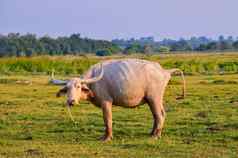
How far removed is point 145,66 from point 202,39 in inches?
6966

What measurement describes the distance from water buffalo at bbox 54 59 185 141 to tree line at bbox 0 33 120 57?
72.0 meters

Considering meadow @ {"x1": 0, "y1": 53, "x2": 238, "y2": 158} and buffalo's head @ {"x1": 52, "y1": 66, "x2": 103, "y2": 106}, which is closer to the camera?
meadow @ {"x1": 0, "y1": 53, "x2": 238, "y2": 158}

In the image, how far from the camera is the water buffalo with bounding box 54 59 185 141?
46.8 ft

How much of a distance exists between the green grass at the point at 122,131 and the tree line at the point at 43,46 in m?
66.4

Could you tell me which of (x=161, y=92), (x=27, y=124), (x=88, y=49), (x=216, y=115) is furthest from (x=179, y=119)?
(x=88, y=49)

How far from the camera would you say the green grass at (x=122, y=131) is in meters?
12.4

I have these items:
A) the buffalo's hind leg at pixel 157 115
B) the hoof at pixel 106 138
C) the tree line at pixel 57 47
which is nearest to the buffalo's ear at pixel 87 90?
the hoof at pixel 106 138

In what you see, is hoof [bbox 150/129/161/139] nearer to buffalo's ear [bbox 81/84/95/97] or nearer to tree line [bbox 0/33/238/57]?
buffalo's ear [bbox 81/84/95/97]

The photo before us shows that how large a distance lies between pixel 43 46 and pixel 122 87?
265 ft

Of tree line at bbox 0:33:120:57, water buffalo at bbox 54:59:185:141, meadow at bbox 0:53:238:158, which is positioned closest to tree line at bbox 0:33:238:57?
tree line at bbox 0:33:120:57

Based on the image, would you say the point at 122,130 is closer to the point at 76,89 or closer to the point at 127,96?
the point at 127,96

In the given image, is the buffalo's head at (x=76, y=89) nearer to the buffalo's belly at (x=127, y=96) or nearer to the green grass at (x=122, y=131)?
the buffalo's belly at (x=127, y=96)

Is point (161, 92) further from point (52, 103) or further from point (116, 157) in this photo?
point (52, 103)

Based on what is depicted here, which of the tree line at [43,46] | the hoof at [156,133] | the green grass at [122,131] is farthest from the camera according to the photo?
the tree line at [43,46]
